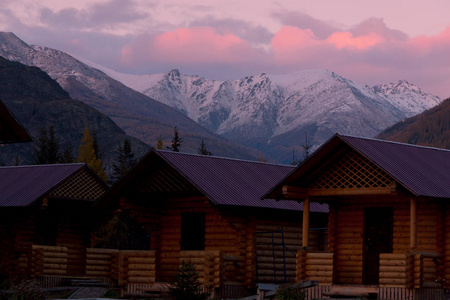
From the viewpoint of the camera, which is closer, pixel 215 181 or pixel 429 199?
pixel 429 199

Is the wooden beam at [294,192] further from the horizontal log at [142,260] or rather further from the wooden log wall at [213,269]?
the horizontal log at [142,260]

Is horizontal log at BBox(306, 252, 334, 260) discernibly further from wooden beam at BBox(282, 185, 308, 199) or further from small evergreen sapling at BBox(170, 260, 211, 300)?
small evergreen sapling at BBox(170, 260, 211, 300)

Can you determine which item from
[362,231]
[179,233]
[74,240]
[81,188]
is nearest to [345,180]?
[362,231]

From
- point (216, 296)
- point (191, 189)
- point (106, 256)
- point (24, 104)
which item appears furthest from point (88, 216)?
point (24, 104)

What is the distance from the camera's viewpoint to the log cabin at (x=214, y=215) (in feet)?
103

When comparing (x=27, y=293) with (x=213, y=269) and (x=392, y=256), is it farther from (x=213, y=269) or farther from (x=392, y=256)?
(x=392, y=256)

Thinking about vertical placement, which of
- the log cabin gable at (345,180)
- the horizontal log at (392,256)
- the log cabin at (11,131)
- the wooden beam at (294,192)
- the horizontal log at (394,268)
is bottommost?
the horizontal log at (394,268)

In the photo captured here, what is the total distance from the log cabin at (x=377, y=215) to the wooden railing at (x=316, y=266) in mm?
31

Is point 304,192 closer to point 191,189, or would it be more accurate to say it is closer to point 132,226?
point 191,189

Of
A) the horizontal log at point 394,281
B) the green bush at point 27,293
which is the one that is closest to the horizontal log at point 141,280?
the green bush at point 27,293

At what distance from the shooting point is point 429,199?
90.7ft

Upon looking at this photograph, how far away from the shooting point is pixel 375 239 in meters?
30.1

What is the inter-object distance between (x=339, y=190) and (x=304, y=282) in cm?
305

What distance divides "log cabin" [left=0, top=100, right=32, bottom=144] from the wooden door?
11331 millimetres
